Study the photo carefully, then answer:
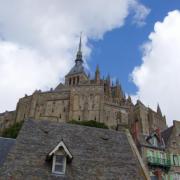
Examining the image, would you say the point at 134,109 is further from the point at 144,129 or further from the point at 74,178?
the point at 74,178

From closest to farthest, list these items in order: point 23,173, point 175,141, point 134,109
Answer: point 23,173 → point 175,141 → point 134,109

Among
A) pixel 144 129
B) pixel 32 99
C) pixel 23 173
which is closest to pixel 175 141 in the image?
pixel 23 173

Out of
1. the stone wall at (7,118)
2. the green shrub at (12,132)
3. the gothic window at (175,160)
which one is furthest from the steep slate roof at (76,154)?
the stone wall at (7,118)

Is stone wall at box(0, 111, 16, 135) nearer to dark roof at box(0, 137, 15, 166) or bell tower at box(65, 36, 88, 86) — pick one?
bell tower at box(65, 36, 88, 86)

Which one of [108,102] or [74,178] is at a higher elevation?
[108,102]

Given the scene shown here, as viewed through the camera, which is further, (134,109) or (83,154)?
(134,109)

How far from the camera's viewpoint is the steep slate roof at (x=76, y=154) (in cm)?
1441

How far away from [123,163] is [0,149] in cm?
650

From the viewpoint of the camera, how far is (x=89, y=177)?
14.8 meters

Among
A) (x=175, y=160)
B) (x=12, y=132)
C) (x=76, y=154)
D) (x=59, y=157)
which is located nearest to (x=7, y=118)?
(x=12, y=132)

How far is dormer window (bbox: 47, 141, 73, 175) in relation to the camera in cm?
1467

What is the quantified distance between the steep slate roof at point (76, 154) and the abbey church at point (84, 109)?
8607 centimetres

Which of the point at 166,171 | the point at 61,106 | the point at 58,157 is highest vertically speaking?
the point at 61,106

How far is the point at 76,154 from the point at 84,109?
92066 millimetres
